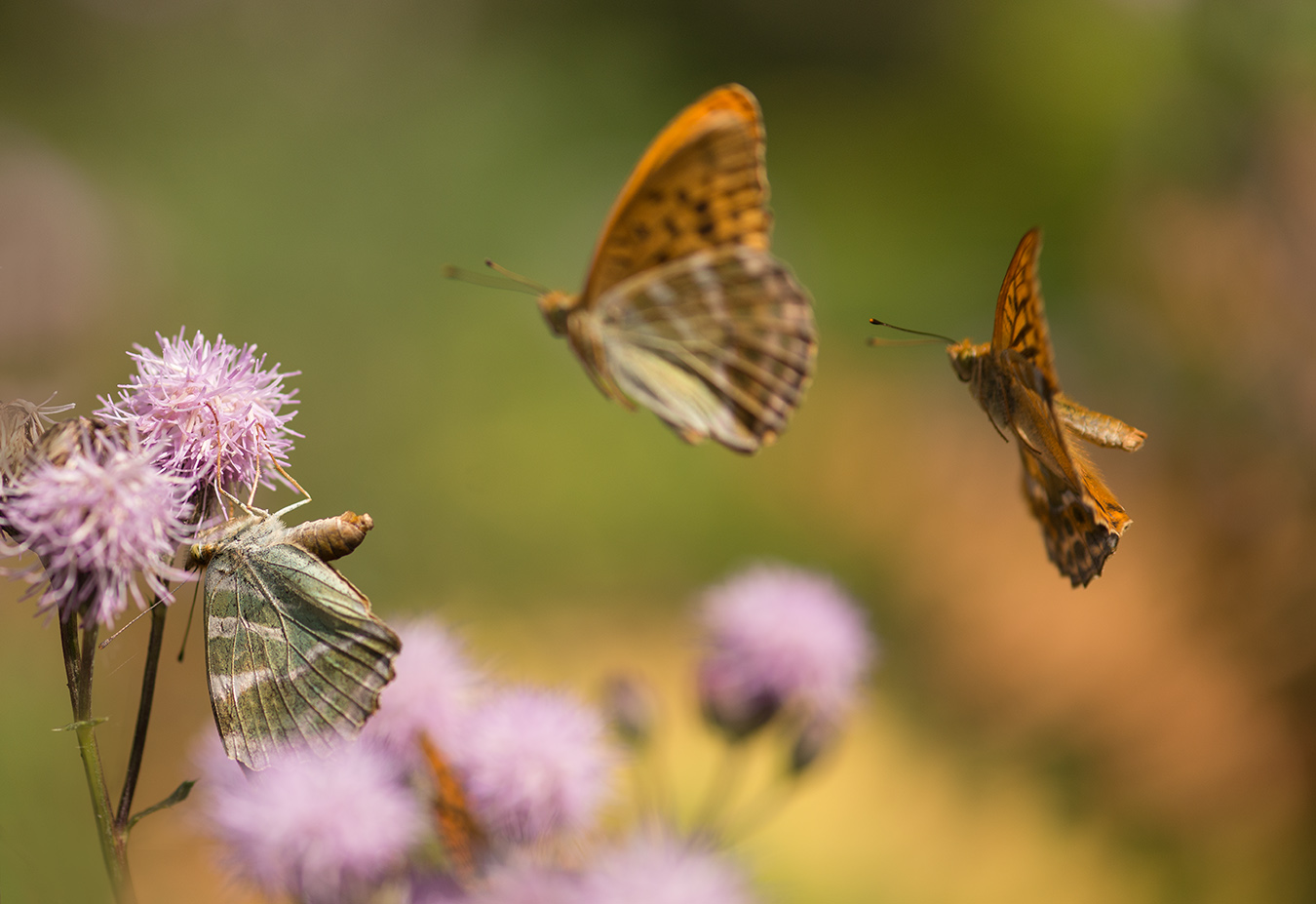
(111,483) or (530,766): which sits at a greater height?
(111,483)

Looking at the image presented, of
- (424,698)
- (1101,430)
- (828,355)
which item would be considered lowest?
(828,355)

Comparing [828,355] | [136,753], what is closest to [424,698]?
[136,753]

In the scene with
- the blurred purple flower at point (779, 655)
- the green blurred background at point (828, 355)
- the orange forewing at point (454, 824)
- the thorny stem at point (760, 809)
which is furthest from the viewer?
the green blurred background at point (828, 355)

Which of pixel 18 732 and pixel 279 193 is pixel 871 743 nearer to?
pixel 18 732

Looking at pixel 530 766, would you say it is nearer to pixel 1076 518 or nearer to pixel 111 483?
pixel 111 483

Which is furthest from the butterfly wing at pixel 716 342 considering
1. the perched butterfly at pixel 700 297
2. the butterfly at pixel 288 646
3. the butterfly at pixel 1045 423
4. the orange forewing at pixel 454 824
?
the butterfly at pixel 288 646

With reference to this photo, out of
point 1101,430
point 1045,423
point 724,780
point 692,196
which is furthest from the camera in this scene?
point 724,780

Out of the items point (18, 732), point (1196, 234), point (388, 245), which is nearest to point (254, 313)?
point (388, 245)

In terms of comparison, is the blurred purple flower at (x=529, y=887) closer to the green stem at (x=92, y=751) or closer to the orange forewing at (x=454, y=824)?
the orange forewing at (x=454, y=824)
